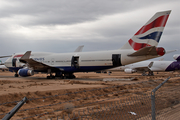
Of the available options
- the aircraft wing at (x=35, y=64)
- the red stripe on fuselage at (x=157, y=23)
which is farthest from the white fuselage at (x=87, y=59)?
the red stripe on fuselage at (x=157, y=23)

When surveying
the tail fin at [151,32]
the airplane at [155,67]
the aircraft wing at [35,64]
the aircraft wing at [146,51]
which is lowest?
the airplane at [155,67]

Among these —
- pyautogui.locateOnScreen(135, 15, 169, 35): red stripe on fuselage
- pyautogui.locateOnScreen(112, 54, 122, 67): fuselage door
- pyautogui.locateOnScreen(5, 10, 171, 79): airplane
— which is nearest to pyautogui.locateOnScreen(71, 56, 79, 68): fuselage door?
pyautogui.locateOnScreen(5, 10, 171, 79): airplane

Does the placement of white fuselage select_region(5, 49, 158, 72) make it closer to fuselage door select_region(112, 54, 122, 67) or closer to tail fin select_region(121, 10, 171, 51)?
fuselage door select_region(112, 54, 122, 67)

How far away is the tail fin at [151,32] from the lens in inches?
767

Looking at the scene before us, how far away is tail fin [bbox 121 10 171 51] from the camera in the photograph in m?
19.5

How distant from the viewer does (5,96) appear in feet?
34.0

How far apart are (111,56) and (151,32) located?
514cm

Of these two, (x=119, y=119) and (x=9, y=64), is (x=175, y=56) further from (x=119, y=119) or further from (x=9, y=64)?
(x=119, y=119)

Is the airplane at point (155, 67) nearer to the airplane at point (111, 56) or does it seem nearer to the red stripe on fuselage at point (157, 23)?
the airplane at point (111, 56)

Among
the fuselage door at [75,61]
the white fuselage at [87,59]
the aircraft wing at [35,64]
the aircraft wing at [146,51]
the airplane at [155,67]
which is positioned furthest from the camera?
the airplane at [155,67]

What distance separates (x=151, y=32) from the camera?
20.2 metres

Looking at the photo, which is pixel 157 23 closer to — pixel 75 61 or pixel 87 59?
pixel 87 59

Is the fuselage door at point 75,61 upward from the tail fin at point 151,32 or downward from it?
downward

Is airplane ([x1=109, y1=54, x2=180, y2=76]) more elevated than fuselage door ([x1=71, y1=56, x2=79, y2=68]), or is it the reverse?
fuselage door ([x1=71, y1=56, x2=79, y2=68])
